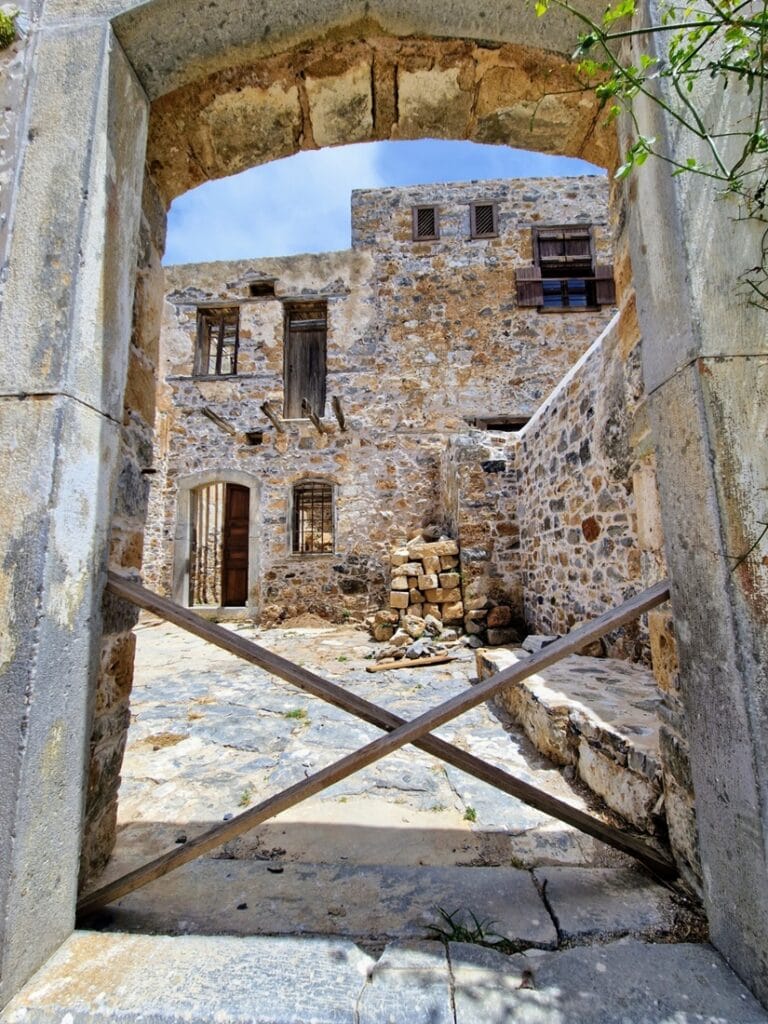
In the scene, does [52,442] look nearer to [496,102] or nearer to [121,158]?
[121,158]

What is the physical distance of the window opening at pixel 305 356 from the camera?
886cm

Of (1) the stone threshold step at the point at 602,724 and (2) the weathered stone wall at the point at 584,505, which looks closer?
(1) the stone threshold step at the point at 602,724

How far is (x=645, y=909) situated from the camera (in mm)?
1295

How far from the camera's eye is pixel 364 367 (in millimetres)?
8625

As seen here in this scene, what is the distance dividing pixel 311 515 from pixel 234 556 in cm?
210

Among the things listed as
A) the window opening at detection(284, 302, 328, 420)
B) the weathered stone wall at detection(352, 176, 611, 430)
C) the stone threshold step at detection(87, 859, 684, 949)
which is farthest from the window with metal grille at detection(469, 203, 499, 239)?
the stone threshold step at detection(87, 859, 684, 949)

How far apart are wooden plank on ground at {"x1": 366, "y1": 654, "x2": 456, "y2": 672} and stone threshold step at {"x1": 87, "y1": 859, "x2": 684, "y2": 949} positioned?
3.27m

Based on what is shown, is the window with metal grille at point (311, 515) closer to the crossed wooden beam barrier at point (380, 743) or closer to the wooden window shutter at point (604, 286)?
the wooden window shutter at point (604, 286)

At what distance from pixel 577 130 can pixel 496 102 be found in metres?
0.32

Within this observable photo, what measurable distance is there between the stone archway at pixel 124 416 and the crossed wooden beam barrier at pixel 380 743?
0.12 metres

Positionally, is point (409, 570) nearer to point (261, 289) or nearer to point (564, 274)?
point (261, 289)

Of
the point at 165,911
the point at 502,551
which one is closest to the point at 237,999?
the point at 165,911

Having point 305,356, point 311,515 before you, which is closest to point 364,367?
point 305,356

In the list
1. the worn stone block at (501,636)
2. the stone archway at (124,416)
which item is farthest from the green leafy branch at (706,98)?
the worn stone block at (501,636)
